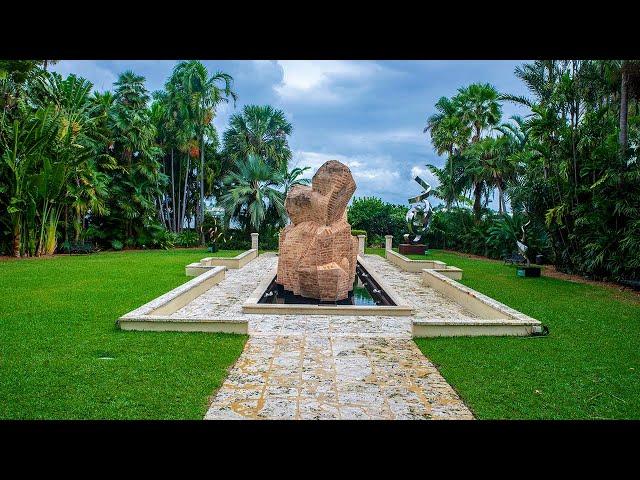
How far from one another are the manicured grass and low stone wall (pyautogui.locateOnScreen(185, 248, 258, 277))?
3425 millimetres

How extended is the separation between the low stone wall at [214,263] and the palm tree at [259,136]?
11985 millimetres

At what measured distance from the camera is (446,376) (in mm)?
5438

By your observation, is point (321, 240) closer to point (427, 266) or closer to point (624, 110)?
point (427, 266)

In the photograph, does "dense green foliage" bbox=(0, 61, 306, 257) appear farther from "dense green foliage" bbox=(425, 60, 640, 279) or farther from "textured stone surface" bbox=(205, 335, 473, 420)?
"textured stone surface" bbox=(205, 335, 473, 420)

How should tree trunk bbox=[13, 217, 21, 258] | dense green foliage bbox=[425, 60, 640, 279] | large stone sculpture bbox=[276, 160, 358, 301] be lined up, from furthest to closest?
tree trunk bbox=[13, 217, 21, 258]
dense green foliage bbox=[425, 60, 640, 279]
large stone sculpture bbox=[276, 160, 358, 301]

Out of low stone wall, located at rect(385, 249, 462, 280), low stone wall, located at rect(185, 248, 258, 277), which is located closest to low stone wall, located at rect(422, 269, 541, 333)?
low stone wall, located at rect(385, 249, 462, 280)

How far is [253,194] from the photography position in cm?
2461

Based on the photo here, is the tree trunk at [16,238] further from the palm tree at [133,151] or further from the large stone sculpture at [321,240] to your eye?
the large stone sculpture at [321,240]

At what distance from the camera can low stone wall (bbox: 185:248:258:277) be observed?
14.2 metres

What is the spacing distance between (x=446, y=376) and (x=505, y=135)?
21.7 m

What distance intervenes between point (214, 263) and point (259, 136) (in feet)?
50.7

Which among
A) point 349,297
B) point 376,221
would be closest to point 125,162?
point 376,221

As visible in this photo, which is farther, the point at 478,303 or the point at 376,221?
the point at 376,221
